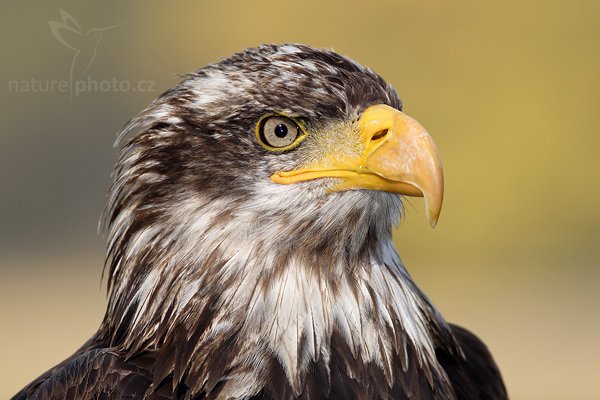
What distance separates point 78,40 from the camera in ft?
57.4

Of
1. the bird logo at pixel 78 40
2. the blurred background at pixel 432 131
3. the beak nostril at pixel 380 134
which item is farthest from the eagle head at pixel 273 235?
the blurred background at pixel 432 131

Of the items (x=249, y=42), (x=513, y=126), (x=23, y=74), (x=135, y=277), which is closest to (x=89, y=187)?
(x=23, y=74)

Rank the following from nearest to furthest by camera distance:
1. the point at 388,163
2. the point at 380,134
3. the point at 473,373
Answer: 1. the point at 388,163
2. the point at 380,134
3. the point at 473,373

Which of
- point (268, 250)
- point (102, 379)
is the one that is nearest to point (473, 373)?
point (268, 250)

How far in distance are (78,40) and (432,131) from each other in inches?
287

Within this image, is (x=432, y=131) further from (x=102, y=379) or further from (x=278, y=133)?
(x=102, y=379)

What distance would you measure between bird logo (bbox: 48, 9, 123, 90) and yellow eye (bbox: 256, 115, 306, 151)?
12.0 metres

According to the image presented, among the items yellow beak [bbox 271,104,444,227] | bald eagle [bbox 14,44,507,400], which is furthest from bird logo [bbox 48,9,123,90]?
yellow beak [bbox 271,104,444,227]

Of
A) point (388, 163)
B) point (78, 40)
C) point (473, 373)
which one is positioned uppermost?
point (388, 163)

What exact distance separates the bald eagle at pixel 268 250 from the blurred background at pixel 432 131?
1393 cm

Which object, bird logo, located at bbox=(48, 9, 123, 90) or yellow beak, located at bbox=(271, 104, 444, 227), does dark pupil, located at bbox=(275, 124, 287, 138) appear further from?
bird logo, located at bbox=(48, 9, 123, 90)

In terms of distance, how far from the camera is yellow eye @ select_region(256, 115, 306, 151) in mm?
4609

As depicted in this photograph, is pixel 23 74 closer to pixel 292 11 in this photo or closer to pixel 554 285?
pixel 292 11

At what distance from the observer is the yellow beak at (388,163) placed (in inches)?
171
